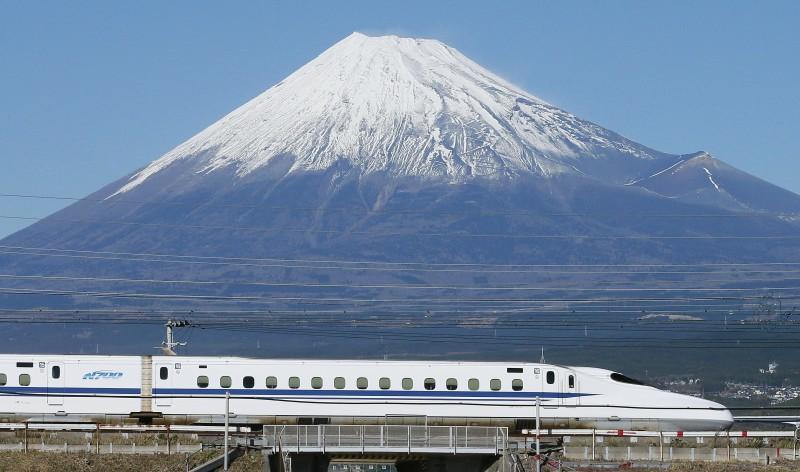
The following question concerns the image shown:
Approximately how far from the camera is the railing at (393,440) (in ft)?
216

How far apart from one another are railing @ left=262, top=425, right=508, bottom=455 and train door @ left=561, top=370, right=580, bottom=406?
10.3m

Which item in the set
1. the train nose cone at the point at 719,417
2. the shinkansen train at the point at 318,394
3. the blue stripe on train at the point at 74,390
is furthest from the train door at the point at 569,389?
the blue stripe on train at the point at 74,390

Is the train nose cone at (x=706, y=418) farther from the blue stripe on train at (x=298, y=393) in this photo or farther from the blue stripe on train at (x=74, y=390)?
the blue stripe on train at (x=74, y=390)

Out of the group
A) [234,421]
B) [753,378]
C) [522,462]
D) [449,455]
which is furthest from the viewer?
[753,378]

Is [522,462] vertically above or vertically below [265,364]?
below

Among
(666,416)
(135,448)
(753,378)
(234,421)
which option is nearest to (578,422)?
(666,416)

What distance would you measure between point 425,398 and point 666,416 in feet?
36.8

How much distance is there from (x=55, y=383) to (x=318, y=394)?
1200cm

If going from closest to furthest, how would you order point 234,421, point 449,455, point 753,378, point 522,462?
point 522,462
point 449,455
point 234,421
point 753,378

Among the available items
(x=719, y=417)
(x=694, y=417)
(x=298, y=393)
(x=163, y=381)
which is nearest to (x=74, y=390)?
(x=163, y=381)

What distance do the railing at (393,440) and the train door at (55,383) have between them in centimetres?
1348

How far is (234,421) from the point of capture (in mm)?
74812

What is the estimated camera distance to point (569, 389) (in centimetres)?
7675

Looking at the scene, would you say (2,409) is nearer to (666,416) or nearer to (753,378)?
(666,416)
